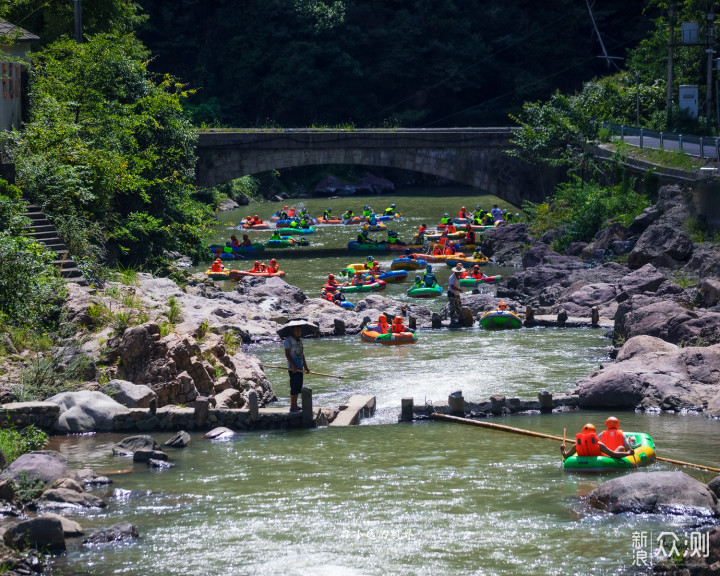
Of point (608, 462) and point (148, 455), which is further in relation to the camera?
point (148, 455)

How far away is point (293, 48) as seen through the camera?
72.0 metres

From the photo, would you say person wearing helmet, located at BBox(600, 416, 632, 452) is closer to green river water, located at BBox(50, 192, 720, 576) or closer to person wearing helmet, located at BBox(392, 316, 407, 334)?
green river water, located at BBox(50, 192, 720, 576)

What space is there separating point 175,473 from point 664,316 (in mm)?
12149

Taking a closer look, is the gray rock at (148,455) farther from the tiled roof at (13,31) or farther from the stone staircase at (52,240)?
the tiled roof at (13,31)

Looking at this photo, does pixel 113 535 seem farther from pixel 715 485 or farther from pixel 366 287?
pixel 366 287

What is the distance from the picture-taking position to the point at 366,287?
3591 centimetres

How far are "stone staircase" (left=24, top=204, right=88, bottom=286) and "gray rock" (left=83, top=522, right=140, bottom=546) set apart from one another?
1039 centimetres

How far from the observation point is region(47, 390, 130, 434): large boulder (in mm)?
18000

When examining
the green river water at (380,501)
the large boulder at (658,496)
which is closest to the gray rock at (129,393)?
the green river water at (380,501)

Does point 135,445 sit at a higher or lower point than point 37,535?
higher

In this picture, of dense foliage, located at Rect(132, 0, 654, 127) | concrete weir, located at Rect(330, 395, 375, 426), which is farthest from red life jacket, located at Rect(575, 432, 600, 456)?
dense foliage, located at Rect(132, 0, 654, 127)

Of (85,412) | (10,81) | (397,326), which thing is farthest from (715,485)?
(10,81)

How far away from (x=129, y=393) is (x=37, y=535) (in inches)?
235

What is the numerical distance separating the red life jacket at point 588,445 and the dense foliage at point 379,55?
58.8 metres
